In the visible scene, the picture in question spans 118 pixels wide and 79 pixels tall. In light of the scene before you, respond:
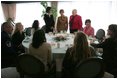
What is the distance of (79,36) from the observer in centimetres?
280

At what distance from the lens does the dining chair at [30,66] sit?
2.68 meters

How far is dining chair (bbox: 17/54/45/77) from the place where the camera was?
2676mm

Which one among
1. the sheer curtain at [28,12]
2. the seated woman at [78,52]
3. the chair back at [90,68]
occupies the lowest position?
the chair back at [90,68]

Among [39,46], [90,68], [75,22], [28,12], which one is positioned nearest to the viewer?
[90,68]

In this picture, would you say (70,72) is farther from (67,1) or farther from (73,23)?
(67,1)

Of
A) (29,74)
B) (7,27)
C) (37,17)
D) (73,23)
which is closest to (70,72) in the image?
(29,74)

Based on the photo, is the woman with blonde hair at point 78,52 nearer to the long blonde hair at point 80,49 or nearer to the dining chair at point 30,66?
the long blonde hair at point 80,49

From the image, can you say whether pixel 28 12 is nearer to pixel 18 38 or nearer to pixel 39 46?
Answer: pixel 18 38

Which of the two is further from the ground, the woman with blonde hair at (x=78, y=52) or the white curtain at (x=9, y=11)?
the white curtain at (x=9, y=11)

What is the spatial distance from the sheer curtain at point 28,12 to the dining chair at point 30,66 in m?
5.35

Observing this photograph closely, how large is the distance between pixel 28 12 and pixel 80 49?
19.0 ft

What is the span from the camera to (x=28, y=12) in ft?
27.0

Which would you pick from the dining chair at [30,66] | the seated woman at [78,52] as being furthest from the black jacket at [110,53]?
the dining chair at [30,66]

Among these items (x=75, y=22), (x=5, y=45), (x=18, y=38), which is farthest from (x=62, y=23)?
(x=5, y=45)
